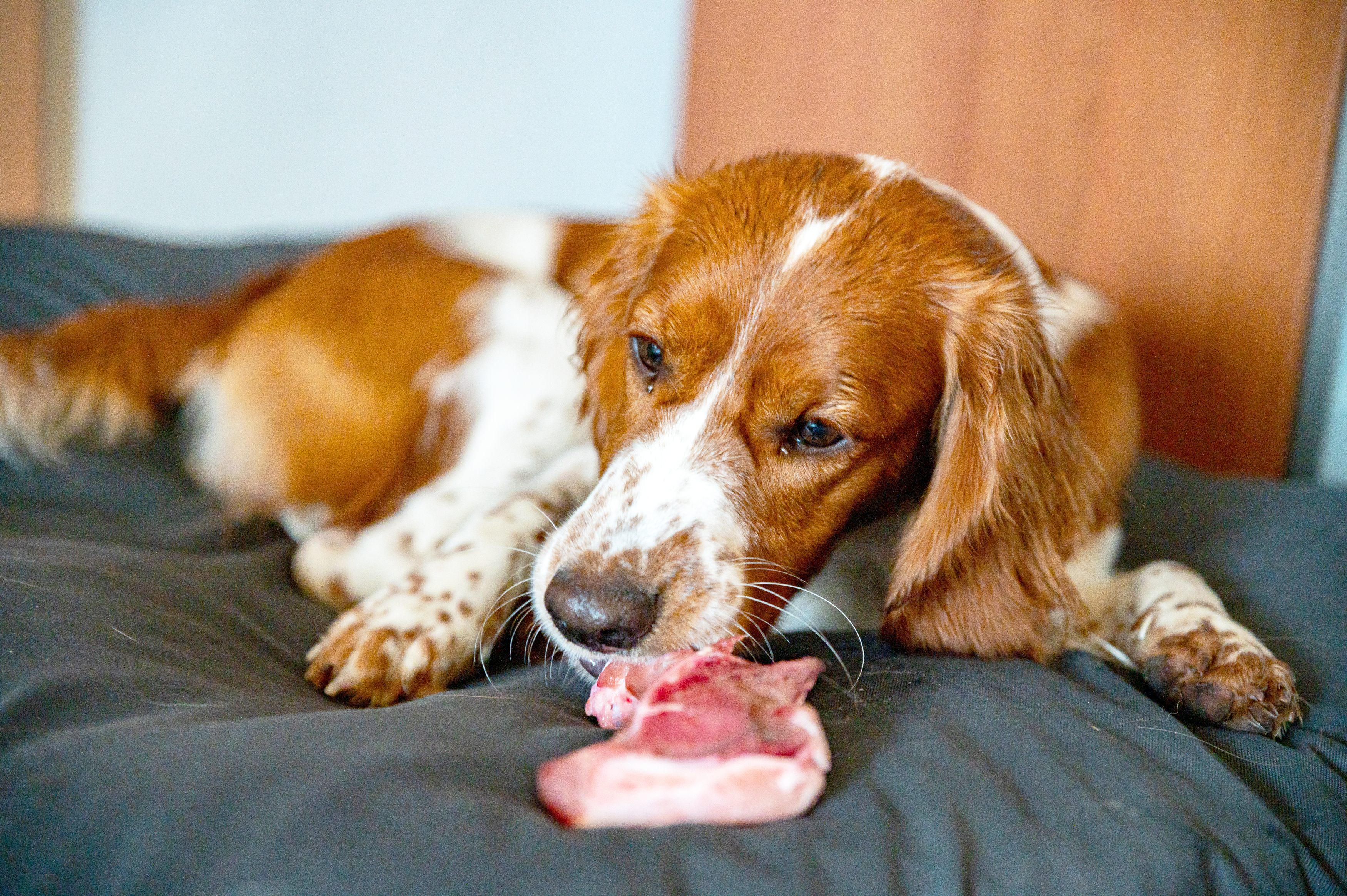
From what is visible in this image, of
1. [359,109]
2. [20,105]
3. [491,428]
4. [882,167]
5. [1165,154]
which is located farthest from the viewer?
[20,105]

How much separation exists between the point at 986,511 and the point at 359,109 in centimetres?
379

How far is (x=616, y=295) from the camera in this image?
1.73 metres

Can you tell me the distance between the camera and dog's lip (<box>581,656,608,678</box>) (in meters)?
1.25

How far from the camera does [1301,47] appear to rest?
2740 millimetres

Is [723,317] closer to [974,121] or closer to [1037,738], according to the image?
[1037,738]

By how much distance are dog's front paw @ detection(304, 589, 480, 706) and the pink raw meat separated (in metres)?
0.41

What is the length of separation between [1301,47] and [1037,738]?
8.30 feet

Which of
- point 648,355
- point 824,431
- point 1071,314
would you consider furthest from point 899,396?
point 1071,314

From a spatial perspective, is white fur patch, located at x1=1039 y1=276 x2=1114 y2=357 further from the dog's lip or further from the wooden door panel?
the wooden door panel

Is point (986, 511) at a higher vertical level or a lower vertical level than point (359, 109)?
lower

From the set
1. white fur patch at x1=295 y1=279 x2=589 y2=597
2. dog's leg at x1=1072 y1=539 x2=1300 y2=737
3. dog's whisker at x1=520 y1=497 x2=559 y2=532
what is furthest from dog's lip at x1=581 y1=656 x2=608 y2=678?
dog's leg at x1=1072 y1=539 x2=1300 y2=737

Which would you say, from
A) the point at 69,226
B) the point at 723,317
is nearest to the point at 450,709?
the point at 723,317

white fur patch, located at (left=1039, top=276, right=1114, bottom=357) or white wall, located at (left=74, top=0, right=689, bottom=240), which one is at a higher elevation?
white wall, located at (left=74, top=0, right=689, bottom=240)

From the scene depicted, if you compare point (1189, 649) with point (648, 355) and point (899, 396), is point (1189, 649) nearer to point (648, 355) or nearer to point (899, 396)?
point (899, 396)
